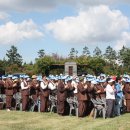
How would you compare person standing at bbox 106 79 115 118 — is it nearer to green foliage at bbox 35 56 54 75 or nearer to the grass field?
the grass field

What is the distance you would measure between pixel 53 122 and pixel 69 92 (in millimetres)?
3225

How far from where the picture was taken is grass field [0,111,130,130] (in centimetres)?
1495

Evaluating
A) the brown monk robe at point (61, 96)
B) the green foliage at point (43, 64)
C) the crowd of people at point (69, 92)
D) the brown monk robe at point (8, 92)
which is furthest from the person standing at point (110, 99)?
the green foliage at point (43, 64)

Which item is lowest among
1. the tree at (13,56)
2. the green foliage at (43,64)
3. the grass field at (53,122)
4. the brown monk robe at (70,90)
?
the grass field at (53,122)

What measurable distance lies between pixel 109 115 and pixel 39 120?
2.97 metres

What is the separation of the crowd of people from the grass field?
83 cm

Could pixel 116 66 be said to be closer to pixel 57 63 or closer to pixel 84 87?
pixel 57 63

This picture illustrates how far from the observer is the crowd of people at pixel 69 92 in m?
18.8

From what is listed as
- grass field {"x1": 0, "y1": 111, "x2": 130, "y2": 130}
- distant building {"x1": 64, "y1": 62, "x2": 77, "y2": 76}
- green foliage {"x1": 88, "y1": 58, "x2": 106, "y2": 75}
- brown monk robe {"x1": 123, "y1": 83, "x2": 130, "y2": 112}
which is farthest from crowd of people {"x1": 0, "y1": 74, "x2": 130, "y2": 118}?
green foliage {"x1": 88, "y1": 58, "x2": 106, "y2": 75}

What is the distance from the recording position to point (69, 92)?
20031 millimetres

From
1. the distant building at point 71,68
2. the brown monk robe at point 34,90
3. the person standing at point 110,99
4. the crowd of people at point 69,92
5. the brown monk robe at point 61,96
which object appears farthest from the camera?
the distant building at point 71,68

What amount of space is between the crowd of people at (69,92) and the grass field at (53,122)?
0.83m

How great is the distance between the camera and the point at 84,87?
18.7m

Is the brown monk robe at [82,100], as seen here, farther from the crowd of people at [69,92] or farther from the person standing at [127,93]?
the person standing at [127,93]
